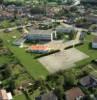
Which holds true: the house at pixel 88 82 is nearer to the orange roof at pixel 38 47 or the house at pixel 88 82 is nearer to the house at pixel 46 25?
the orange roof at pixel 38 47

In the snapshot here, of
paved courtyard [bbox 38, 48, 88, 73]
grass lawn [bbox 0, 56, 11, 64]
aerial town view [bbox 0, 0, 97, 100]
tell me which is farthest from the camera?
grass lawn [bbox 0, 56, 11, 64]

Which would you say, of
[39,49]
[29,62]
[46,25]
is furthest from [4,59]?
[46,25]

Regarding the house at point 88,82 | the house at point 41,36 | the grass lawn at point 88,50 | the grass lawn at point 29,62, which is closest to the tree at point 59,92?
the house at point 88,82

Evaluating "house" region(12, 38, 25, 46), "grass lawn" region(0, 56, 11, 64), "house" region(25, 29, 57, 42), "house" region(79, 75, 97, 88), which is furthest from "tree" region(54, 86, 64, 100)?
"house" region(25, 29, 57, 42)

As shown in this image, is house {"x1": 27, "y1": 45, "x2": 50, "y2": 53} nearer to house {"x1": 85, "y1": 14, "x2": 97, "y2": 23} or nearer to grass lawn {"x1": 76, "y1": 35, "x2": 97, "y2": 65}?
grass lawn {"x1": 76, "y1": 35, "x2": 97, "y2": 65}

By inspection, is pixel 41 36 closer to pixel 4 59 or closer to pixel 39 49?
pixel 39 49

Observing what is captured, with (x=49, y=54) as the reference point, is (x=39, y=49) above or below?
above

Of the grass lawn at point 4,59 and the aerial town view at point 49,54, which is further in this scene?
the grass lawn at point 4,59
